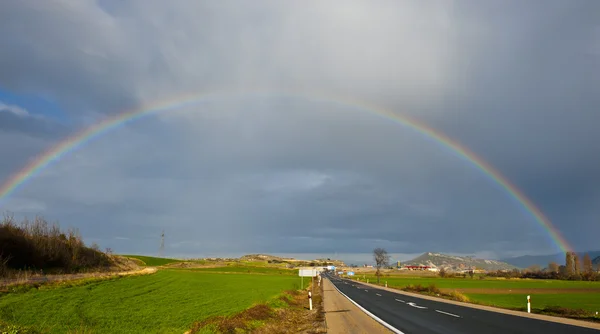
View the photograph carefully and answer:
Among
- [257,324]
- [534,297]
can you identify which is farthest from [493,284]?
[257,324]

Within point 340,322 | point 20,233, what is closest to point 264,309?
point 340,322

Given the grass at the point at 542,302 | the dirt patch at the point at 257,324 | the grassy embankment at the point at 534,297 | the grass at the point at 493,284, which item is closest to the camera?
the dirt patch at the point at 257,324

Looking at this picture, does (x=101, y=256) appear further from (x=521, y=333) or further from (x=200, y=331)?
(x=521, y=333)

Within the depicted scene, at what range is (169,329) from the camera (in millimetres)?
18172

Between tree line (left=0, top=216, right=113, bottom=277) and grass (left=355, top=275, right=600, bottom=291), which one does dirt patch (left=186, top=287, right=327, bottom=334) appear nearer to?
tree line (left=0, top=216, right=113, bottom=277)

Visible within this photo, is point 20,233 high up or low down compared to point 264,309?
up

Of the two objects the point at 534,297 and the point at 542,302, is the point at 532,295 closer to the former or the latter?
the point at 534,297

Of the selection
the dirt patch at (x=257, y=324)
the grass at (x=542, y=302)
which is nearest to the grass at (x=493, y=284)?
the grass at (x=542, y=302)

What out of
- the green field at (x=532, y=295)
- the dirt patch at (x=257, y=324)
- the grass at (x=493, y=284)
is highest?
the dirt patch at (x=257, y=324)

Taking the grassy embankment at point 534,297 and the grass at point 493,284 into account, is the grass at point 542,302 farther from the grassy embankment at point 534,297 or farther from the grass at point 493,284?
the grass at point 493,284

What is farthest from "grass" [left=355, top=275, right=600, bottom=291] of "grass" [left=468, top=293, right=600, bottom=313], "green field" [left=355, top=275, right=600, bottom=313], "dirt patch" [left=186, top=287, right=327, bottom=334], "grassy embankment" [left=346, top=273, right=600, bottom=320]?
"dirt patch" [left=186, top=287, right=327, bottom=334]

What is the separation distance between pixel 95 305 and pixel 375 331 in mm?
20852

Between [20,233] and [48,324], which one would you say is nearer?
[48,324]

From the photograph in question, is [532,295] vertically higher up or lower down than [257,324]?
lower down
